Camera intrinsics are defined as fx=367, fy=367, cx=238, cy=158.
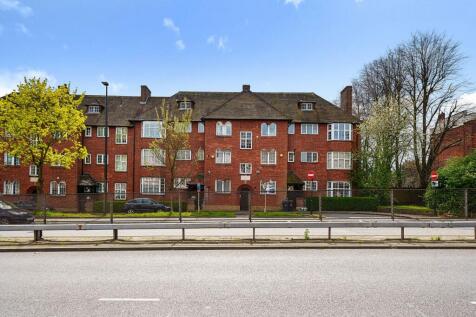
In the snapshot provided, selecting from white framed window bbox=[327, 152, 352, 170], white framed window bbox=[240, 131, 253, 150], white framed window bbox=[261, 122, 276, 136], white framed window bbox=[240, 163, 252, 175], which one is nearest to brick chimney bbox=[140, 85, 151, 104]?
white framed window bbox=[240, 131, 253, 150]

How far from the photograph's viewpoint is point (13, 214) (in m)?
17.2

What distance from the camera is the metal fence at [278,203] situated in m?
16.1

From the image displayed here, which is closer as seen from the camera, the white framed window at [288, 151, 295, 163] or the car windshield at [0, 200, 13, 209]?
the car windshield at [0, 200, 13, 209]

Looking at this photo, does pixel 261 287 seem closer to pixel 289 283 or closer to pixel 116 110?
pixel 289 283

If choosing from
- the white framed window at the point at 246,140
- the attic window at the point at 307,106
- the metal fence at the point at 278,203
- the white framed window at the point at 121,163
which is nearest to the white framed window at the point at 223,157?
the white framed window at the point at 246,140

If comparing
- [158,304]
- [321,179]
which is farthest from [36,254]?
[321,179]

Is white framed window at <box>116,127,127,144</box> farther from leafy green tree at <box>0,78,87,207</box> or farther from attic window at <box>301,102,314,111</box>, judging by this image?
attic window at <box>301,102,314,111</box>

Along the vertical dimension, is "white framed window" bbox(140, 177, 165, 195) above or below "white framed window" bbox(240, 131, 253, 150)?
below

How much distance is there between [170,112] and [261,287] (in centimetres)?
3528

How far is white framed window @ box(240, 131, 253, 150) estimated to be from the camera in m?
38.3

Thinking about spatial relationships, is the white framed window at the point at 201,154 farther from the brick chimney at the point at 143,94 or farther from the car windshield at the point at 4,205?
the car windshield at the point at 4,205

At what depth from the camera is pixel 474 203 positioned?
1748 cm

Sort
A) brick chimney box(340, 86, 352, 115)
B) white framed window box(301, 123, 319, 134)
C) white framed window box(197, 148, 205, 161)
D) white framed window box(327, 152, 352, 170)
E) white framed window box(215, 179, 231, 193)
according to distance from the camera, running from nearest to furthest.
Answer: white framed window box(215, 179, 231, 193) < white framed window box(197, 148, 205, 161) < white framed window box(327, 152, 352, 170) < white framed window box(301, 123, 319, 134) < brick chimney box(340, 86, 352, 115)

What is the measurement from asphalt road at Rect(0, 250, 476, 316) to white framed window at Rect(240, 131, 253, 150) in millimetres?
27985
